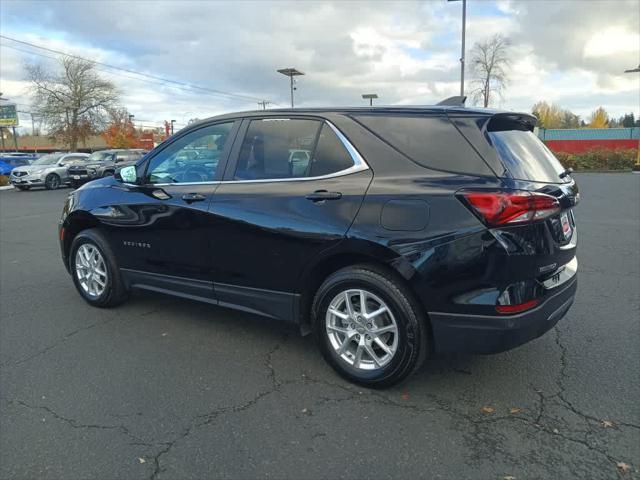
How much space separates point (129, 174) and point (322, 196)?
2124 millimetres

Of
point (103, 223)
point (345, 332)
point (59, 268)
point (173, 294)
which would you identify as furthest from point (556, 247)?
point (59, 268)

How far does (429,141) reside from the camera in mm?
3098

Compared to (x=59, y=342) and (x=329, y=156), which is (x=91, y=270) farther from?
(x=329, y=156)

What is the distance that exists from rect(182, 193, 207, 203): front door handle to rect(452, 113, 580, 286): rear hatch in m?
1.99

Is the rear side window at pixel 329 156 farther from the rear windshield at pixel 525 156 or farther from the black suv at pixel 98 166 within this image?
the black suv at pixel 98 166

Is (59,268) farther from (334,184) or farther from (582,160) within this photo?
(582,160)

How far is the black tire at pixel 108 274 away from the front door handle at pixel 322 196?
92.4 inches

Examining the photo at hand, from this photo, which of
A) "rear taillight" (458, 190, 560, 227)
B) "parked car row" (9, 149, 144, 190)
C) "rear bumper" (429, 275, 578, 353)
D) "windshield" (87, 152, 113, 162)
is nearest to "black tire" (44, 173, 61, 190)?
"parked car row" (9, 149, 144, 190)

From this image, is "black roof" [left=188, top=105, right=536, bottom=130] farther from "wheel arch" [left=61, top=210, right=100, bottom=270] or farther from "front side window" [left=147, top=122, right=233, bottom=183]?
"wheel arch" [left=61, top=210, right=100, bottom=270]

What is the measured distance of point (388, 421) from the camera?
2875mm

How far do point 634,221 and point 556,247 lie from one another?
868cm

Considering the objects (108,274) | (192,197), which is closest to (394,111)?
(192,197)

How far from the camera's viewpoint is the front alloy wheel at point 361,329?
3.12 metres

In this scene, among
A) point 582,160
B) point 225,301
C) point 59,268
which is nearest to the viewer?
point 225,301
